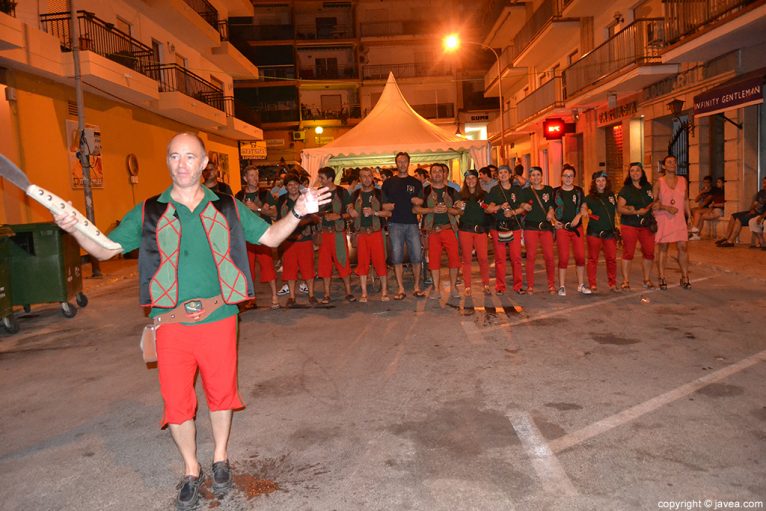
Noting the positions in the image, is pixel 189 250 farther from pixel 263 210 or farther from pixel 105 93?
pixel 105 93

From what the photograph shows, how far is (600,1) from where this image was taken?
21438 mm

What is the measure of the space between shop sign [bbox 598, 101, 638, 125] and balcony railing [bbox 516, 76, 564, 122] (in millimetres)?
2024

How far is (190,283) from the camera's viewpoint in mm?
3564

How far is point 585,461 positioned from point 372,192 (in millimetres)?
6590

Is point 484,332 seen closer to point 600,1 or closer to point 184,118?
point 600,1

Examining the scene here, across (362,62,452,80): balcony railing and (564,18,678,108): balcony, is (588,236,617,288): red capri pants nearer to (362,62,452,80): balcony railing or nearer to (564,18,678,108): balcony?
(564,18,678,108): balcony

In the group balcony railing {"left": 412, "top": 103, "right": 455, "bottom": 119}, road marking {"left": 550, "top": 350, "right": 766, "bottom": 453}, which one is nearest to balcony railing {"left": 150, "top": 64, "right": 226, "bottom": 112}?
road marking {"left": 550, "top": 350, "right": 766, "bottom": 453}

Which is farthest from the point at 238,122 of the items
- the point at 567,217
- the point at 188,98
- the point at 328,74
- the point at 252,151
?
the point at 567,217

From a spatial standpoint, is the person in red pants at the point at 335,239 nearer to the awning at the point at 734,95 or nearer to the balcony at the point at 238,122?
the awning at the point at 734,95

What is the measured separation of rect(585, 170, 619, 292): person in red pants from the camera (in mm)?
9547

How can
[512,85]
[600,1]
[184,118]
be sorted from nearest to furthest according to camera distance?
[600,1] → [184,118] → [512,85]

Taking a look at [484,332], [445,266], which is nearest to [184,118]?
[445,266]

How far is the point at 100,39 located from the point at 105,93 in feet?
4.78

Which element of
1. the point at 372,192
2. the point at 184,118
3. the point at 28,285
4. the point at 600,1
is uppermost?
the point at 600,1
